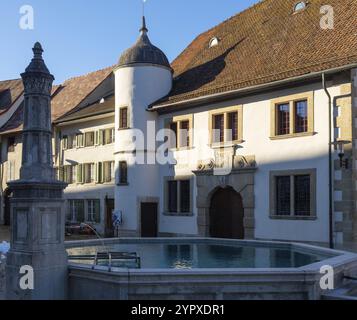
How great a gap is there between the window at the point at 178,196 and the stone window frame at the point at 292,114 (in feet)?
17.3

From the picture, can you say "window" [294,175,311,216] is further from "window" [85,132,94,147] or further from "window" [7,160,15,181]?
"window" [7,160,15,181]

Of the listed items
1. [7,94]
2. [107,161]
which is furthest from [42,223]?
[7,94]

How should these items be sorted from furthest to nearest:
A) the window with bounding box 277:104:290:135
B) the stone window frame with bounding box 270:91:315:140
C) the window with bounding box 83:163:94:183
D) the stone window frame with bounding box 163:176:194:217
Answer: the window with bounding box 83:163:94:183 → the stone window frame with bounding box 163:176:194:217 → the window with bounding box 277:104:290:135 → the stone window frame with bounding box 270:91:315:140

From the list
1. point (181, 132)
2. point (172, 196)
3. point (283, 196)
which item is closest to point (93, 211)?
point (172, 196)

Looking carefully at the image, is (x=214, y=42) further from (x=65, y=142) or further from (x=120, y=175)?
(x=65, y=142)

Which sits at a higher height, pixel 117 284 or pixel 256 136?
pixel 256 136

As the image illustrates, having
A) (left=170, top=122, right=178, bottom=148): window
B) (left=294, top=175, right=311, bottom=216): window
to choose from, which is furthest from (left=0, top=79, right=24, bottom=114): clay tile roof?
(left=294, top=175, right=311, bottom=216): window

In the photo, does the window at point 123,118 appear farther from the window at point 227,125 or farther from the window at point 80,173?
the window at point 80,173

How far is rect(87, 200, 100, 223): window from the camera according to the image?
31427 mm

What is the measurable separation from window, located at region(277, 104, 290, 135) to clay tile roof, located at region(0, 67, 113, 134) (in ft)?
55.7

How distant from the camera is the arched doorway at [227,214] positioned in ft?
73.9
